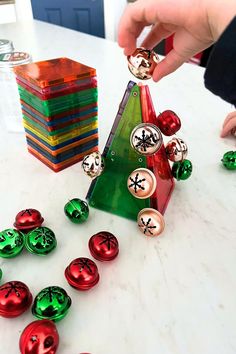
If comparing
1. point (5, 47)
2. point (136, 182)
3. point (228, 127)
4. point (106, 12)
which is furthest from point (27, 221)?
point (106, 12)

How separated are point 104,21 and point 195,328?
5.72 ft

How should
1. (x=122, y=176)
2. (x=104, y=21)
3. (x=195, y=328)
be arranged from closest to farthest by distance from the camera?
(x=195, y=328) < (x=122, y=176) < (x=104, y=21)

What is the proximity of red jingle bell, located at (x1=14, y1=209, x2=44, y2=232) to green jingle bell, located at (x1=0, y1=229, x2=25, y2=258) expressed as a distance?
0.02 meters

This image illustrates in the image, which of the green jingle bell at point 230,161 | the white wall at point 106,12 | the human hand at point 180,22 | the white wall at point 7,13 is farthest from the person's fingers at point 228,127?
the white wall at point 7,13

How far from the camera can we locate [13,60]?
58 centimetres

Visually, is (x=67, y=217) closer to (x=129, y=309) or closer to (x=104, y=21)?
(x=129, y=309)

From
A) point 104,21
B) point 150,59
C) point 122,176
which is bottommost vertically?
point 104,21

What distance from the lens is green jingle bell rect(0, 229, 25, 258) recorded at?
1.22ft

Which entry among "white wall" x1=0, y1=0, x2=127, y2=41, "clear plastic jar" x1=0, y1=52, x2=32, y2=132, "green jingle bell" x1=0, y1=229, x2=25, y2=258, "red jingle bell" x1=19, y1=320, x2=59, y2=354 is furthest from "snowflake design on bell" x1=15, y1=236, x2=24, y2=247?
"white wall" x1=0, y1=0, x2=127, y2=41

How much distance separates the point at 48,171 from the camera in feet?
1.77

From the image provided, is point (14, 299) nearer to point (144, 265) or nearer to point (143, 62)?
point (144, 265)

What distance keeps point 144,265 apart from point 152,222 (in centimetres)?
5

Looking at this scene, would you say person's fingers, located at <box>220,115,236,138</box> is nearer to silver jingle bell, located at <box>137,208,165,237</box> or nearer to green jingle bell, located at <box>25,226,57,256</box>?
silver jingle bell, located at <box>137,208,165,237</box>

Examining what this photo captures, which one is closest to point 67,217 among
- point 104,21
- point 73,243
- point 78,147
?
point 73,243
